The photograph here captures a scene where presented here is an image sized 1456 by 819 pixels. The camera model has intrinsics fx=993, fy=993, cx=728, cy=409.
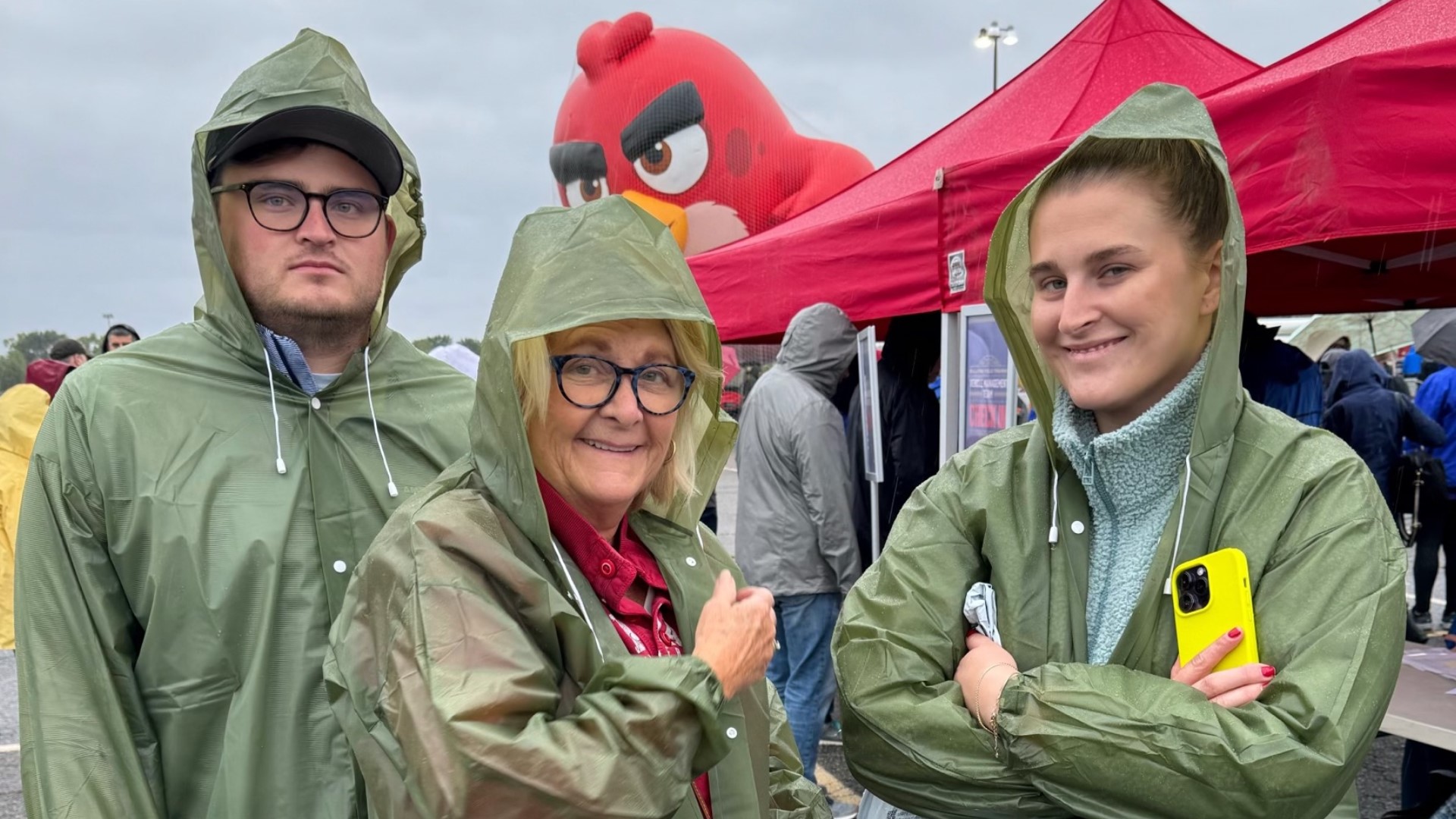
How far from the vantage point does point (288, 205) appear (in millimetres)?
1853

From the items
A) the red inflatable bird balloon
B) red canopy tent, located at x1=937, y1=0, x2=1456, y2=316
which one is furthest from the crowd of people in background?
the red inflatable bird balloon

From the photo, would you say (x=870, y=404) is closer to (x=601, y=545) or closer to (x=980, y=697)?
(x=980, y=697)

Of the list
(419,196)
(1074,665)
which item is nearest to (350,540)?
(419,196)

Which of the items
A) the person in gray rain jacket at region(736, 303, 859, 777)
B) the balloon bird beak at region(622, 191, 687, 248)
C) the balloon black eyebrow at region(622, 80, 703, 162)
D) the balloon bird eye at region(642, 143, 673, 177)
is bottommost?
the person in gray rain jacket at region(736, 303, 859, 777)

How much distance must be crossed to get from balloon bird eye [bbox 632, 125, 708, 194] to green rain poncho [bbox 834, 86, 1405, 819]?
9.54 meters

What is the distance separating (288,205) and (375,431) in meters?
0.45

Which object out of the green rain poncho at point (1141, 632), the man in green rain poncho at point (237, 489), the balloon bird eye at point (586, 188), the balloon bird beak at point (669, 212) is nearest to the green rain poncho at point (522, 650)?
the green rain poncho at point (1141, 632)

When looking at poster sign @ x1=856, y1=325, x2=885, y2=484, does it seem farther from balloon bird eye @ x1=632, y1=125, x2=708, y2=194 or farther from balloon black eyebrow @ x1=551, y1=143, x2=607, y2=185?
balloon black eyebrow @ x1=551, y1=143, x2=607, y2=185

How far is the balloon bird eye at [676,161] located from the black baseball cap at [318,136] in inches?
364

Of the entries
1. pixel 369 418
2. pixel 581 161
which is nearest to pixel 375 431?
pixel 369 418

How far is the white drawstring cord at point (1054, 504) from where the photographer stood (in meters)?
1.56

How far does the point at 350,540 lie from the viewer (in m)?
1.79

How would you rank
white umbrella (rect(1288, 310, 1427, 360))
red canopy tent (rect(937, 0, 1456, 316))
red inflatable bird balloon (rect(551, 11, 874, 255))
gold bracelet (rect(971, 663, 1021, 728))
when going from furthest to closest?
white umbrella (rect(1288, 310, 1427, 360))
red inflatable bird balloon (rect(551, 11, 874, 255))
red canopy tent (rect(937, 0, 1456, 316))
gold bracelet (rect(971, 663, 1021, 728))

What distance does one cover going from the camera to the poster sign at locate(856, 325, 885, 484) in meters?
4.49
